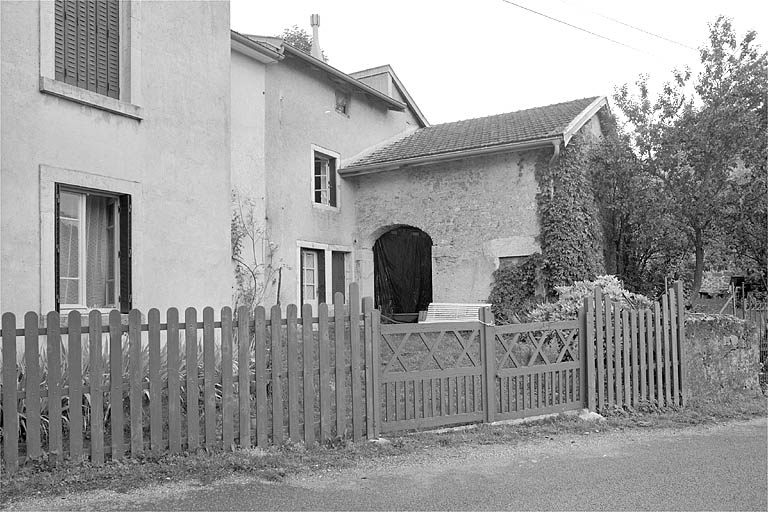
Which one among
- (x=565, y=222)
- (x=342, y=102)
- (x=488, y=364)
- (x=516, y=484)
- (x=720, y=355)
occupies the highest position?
(x=342, y=102)

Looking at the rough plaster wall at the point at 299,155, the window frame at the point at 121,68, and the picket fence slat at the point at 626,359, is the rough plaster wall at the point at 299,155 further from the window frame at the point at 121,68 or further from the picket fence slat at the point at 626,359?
the picket fence slat at the point at 626,359

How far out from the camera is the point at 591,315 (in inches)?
312

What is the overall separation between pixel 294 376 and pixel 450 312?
10.6 metres

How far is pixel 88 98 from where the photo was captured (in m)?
7.90

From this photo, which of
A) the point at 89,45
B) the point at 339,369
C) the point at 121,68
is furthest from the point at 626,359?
the point at 89,45

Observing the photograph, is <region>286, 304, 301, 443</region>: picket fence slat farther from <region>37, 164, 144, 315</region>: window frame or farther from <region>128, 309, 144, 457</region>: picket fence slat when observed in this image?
<region>37, 164, 144, 315</region>: window frame

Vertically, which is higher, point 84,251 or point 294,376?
point 84,251

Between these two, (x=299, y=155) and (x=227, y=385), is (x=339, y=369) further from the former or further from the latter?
(x=299, y=155)

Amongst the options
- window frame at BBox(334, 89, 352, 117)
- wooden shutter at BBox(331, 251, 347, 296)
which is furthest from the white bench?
window frame at BBox(334, 89, 352, 117)

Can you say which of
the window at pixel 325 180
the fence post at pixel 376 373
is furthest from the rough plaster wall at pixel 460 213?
the fence post at pixel 376 373

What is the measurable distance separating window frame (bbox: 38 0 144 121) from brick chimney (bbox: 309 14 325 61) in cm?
1311

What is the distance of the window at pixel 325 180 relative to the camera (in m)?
17.3

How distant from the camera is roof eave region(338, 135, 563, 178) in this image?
1519 centimetres

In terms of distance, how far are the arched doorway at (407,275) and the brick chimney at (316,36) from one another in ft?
21.6
